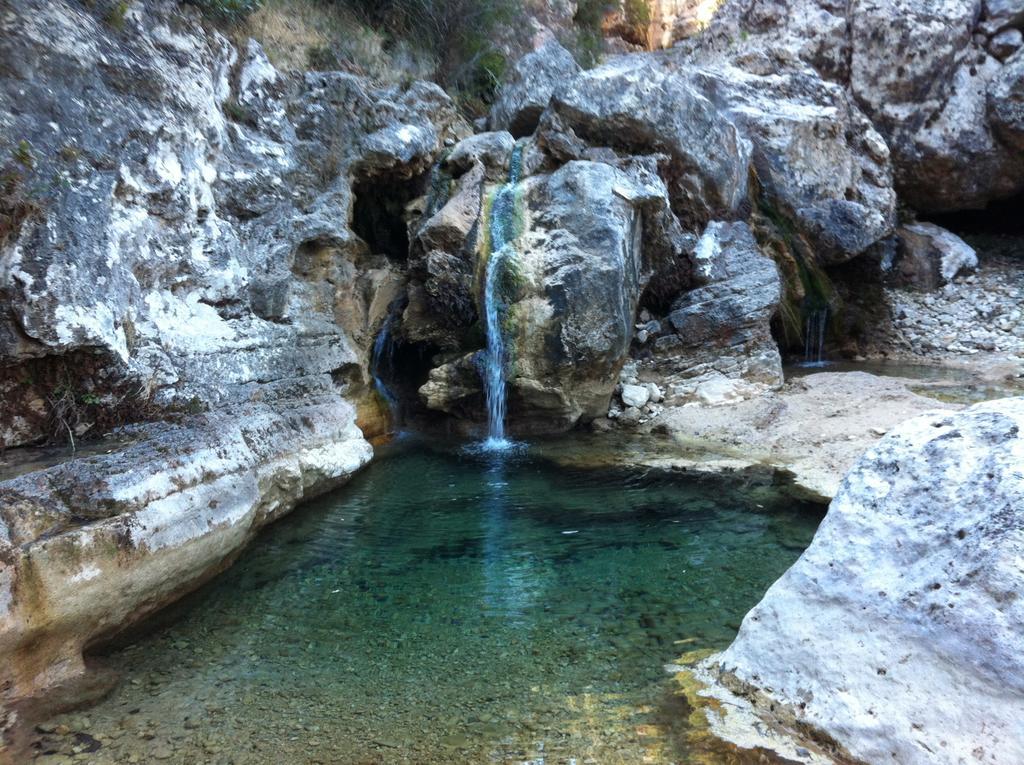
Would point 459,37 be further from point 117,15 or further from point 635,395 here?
point 635,395

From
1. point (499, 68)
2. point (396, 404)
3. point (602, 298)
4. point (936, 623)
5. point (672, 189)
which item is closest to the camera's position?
point (936, 623)

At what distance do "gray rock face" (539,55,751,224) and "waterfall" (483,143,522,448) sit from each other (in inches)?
61.6

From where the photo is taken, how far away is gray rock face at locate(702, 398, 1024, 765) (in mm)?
2076

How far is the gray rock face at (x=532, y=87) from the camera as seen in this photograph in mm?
10734

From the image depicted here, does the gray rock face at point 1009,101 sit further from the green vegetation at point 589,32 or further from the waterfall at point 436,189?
the waterfall at point 436,189

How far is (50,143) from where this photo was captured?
4.83m

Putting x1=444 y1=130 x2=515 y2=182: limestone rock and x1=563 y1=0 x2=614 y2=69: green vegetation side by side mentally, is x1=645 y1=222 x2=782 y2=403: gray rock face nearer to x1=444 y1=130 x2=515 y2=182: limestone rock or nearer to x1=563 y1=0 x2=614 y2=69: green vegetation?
x1=444 y1=130 x2=515 y2=182: limestone rock

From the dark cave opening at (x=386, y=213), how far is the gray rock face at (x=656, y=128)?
2.25 m

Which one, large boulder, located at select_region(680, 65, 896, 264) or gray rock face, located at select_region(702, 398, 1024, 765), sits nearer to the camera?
gray rock face, located at select_region(702, 398, 1024, 765)

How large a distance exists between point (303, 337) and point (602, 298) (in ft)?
12.2

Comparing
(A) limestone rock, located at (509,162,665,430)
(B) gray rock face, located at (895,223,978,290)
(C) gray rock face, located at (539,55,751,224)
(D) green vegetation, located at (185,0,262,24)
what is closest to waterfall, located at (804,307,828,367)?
(B) gray rock face, located at (895,223,978,290)

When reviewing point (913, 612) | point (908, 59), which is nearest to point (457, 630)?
point (913, 612)

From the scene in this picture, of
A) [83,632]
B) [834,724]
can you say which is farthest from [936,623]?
[83,632]

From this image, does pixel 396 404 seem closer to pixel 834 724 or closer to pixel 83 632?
pixel 83 632
